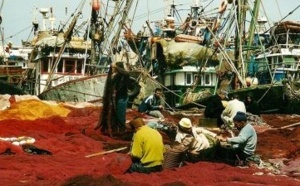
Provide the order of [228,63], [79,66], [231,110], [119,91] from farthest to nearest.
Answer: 1. [79,66]
2. [228,63]
3. [231,110]
4. [119,91]

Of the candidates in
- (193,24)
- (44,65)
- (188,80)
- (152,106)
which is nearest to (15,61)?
(44,65)

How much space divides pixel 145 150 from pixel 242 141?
5.49 feet

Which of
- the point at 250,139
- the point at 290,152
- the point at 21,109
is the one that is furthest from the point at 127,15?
the point at 250,139

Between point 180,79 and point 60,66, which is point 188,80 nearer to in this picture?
point 180,79

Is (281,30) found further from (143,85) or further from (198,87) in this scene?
(143,85)

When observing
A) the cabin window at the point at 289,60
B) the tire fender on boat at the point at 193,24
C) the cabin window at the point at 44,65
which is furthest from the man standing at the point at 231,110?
the tire fender on boat at the point at 193,24

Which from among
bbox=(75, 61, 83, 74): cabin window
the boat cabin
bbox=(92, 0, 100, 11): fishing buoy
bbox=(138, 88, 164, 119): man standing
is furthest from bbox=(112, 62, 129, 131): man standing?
bbox=(75, 61, 83, 74): cabin window

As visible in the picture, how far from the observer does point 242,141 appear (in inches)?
352

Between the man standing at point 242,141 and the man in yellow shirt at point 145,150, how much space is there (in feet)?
4.55

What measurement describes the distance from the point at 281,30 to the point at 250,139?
21597mm

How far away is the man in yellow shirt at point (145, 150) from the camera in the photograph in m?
8.10

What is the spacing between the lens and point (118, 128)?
41.1 ft

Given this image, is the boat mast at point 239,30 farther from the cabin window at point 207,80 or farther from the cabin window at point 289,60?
the cabin window at point 289,60

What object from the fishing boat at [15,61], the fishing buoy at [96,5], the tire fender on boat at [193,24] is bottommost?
the fishing boat at [15,61]
